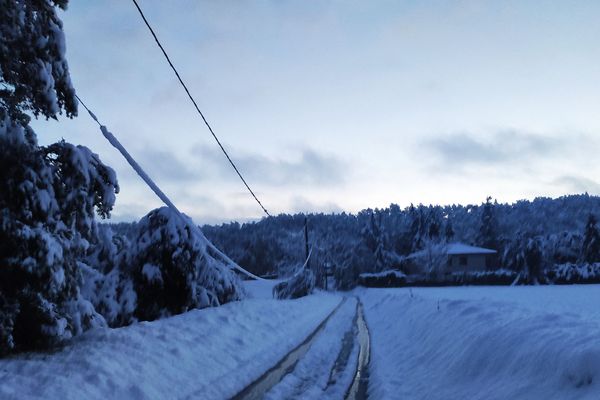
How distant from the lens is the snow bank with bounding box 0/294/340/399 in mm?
6273

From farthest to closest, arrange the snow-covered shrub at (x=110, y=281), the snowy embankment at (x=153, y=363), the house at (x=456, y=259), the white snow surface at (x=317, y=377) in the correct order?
the house at (x=456, y=259), the snow-covered shrub at (x=110, y=281), the white snow surface at (x=317, y=377), the snowy embankment at (x=153, y=363)

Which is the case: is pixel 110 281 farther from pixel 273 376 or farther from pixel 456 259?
pixel 456 259

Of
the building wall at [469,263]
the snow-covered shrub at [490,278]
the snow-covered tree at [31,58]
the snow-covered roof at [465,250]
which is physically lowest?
the snow-covered shrub at [490,278]

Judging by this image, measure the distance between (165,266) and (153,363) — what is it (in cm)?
737

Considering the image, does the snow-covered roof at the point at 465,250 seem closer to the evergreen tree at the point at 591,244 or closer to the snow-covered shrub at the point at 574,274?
the snow-covered shrub at the point at 574,274

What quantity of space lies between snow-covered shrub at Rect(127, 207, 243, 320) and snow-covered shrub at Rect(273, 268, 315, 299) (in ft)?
97.3

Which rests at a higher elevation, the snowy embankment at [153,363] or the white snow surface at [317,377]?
the snowy embankment at [153,363]

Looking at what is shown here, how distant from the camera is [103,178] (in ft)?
26.6

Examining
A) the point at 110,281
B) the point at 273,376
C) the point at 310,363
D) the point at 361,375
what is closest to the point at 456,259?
the point at 110,281

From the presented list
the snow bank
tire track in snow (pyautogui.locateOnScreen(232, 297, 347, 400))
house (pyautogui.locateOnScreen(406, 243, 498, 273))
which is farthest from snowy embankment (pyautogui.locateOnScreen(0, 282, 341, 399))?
house (pyautogui.locateOnScreen(406, 243, 498, 273))

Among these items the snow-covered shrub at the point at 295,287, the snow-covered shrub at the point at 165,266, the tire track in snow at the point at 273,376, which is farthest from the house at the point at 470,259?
the tire track in snow at the point at 273,376

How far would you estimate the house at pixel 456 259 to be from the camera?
3482 inches

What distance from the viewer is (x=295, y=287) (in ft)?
158

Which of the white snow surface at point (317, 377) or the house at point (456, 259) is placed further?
the house at point (456, 259)
